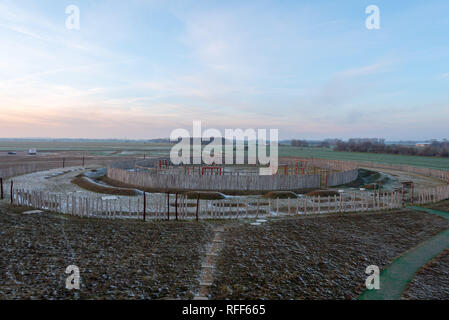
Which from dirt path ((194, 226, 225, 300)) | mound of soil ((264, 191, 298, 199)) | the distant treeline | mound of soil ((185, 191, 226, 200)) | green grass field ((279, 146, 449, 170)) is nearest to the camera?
dirt path ((194, 226, 225, 300))

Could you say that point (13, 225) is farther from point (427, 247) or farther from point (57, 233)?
point (427, 247)

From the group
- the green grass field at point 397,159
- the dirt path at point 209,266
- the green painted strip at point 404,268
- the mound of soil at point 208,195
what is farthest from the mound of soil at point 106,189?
the green grass field at point 397,159

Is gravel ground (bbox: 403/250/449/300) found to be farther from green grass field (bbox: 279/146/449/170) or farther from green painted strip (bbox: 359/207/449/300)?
green grass field (bbox: 279/146/449/170)

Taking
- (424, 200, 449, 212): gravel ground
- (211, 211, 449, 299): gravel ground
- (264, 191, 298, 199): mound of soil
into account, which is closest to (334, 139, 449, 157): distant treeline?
(424, 200, 449, 212): gravel ground

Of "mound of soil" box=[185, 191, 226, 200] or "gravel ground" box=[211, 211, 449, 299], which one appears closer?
"gravel ground" box=[211, 211, 449, 299]
